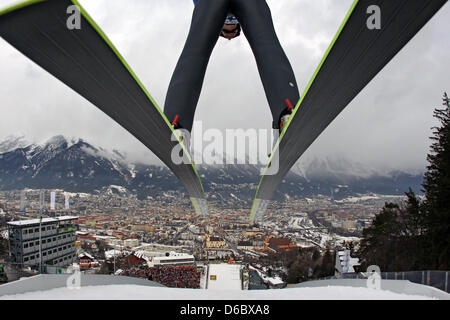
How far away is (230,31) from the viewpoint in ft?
12.2

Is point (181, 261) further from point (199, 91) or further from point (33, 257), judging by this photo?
point (199, 91)

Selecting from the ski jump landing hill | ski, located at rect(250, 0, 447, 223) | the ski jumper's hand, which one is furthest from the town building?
ski, located at rect(250, 0, 447, 223)

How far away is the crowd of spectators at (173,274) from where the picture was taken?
23109mm

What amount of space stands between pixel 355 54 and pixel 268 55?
1.30 metres

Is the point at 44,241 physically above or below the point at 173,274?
above

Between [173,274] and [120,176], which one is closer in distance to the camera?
[173,274]

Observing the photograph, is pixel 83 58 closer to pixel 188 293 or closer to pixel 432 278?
pixel 188 293

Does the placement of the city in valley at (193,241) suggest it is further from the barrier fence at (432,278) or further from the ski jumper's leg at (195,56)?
the ski jumper's leg at (195,56)

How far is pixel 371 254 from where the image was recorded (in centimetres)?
1970

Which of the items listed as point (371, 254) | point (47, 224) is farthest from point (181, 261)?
point (371, 254)

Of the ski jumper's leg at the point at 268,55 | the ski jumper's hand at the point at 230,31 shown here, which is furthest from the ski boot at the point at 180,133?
the ski jumper's hand at the point at 230,31

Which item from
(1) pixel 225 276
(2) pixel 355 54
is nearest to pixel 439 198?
(2) pixel 355 54

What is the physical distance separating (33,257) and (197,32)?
1877cm

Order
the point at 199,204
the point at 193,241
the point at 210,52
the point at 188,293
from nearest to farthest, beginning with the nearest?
the point at 188,293
the point at 210,52
the point at 199,204
the point at 193,241
